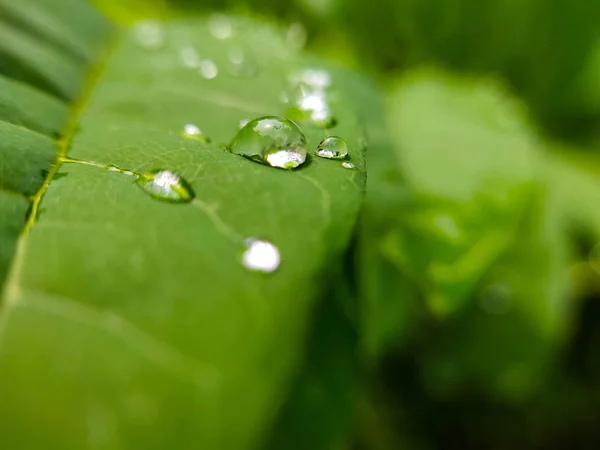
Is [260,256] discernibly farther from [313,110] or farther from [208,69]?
[208,69]

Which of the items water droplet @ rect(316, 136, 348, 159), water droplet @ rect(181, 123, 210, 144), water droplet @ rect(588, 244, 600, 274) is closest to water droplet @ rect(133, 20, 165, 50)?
water droplet @ rect(181, 123, 210, 144)

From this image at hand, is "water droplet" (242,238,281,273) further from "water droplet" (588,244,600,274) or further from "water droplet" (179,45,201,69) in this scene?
"water droplet" (588,244,600,274)

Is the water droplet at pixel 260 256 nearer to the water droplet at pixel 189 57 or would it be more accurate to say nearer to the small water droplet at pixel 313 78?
the small water droplet at pixel 313 78

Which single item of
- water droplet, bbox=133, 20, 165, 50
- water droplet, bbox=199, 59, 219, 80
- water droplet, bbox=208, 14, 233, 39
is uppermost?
water droplet, bbox=208, 14, 233, 39

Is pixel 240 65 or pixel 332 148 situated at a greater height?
pixel 240 65

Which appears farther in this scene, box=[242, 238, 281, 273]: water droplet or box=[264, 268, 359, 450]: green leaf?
box=[264, 268, 359, 450]: green leaf

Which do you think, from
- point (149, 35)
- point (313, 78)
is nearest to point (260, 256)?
point (313, 78)
